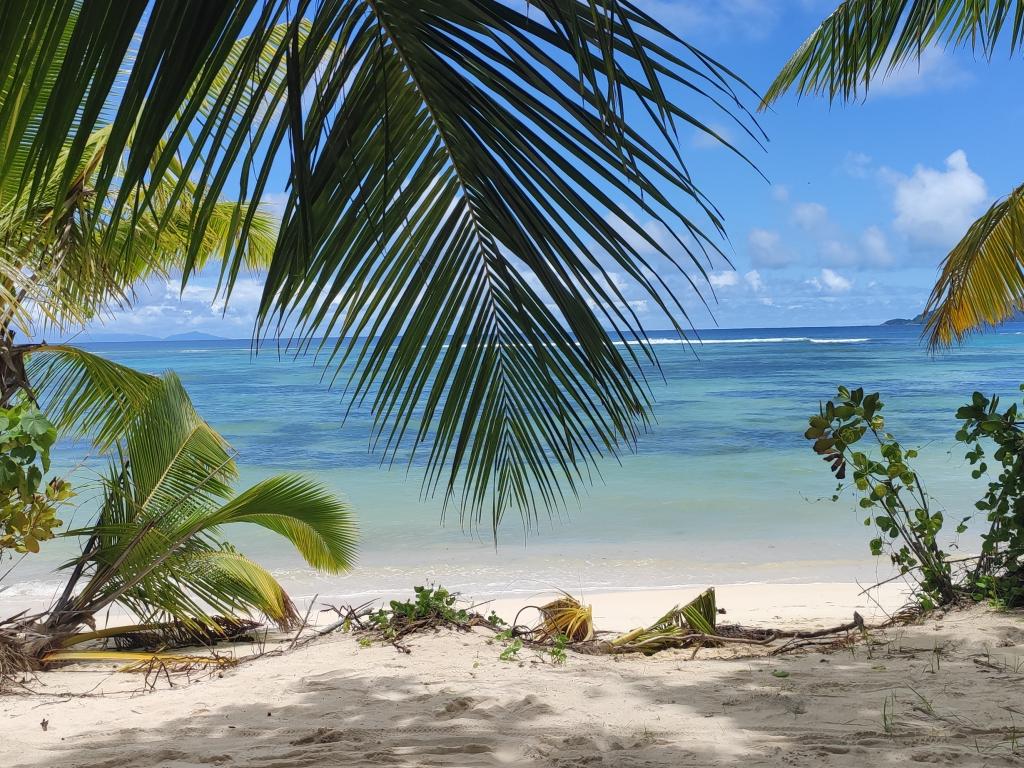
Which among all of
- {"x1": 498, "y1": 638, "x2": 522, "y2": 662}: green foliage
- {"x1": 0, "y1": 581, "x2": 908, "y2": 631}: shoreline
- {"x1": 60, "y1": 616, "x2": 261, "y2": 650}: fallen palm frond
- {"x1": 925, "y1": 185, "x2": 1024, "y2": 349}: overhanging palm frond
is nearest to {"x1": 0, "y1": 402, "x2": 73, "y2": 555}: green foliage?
{"x1": 60, "y1": 616, "x2": 261, "y2": 650}: fallen palm frond

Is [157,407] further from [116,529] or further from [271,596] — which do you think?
[271,596]

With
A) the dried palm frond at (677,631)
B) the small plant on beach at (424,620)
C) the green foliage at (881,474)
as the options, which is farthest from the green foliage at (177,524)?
the green foliage at (881,474)

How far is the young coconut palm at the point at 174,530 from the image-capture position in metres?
4.51

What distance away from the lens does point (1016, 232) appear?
492 centimetres

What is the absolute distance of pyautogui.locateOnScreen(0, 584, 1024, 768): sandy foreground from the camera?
7.86 ft

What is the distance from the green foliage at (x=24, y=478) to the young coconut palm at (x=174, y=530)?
1.69 ft

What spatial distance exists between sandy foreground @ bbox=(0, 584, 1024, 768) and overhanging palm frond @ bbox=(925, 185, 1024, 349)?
234 centimetres

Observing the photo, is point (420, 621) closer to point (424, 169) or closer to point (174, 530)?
point (174, 530)

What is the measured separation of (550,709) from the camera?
9.28ft

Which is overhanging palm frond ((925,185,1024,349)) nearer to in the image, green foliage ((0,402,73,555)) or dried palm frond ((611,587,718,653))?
dried palm frond ((611,587,718,653))

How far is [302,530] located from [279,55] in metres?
4.19

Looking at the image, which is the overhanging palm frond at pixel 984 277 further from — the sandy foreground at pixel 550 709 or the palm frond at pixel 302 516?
the palm frond at pixel 302 516

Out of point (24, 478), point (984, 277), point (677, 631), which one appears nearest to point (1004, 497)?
point (677, 631)

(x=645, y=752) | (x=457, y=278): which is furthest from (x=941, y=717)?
(x=457, y=278)
